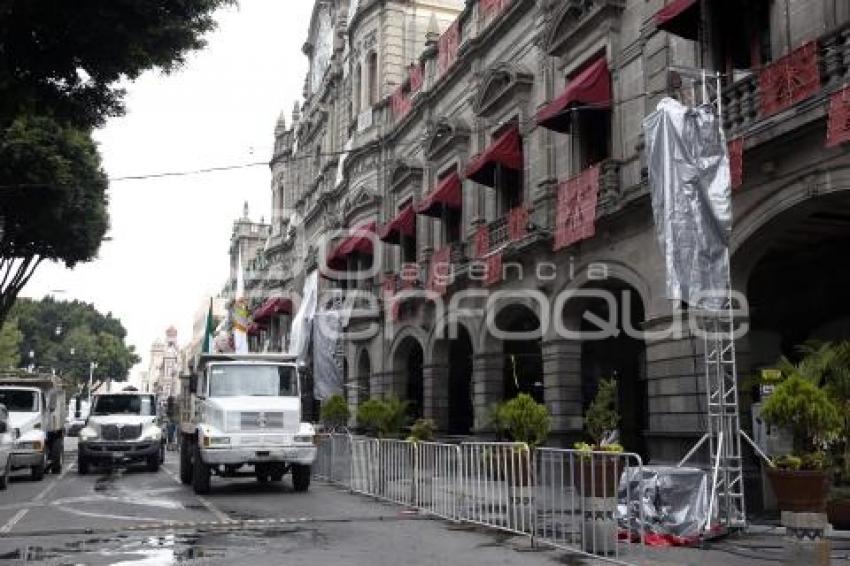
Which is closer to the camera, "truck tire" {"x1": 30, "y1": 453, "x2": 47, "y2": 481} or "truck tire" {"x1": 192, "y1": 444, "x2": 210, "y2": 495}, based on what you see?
"truck tire" {"x1": 192, "y1": 444, "x2": 210, "y2": 495}

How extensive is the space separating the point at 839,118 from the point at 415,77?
17972 mm

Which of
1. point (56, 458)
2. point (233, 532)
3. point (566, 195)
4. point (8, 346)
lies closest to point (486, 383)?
point (566, 195)

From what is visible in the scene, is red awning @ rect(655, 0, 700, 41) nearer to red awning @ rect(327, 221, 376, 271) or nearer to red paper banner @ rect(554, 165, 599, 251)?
red paper banner @ rect(554, 165, 599, 251)

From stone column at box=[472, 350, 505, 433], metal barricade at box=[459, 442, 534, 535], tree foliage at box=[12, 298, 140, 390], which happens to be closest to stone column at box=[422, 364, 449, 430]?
stone column at box=[472, 350, 505, 433]

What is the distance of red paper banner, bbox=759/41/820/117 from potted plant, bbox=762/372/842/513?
4083mm

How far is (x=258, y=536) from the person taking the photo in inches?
409

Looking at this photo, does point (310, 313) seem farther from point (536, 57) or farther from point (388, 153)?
point (536, 57)

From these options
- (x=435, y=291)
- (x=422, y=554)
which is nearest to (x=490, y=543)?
(x=422, y=554)

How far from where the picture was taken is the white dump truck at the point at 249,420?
15398mm

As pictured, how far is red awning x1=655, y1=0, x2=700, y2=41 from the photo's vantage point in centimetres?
1288

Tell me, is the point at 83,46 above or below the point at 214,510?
above

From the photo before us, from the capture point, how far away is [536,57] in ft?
64.1

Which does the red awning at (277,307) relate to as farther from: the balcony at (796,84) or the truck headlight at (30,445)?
the balcony at (796,84)

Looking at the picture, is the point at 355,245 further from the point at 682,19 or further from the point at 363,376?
the point at 682,19
